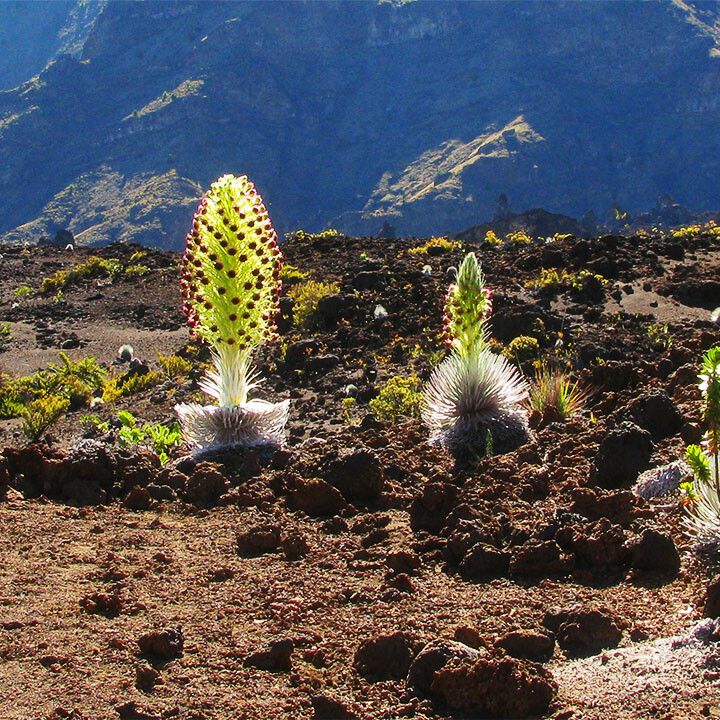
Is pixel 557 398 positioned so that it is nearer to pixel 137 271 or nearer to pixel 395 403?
pixel 395 403

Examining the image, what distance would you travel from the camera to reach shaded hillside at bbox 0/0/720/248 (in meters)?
106

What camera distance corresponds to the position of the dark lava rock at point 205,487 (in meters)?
4.79

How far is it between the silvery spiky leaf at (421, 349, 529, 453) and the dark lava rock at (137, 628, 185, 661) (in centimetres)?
277

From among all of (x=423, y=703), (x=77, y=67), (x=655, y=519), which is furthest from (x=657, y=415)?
(x=77, y=67)

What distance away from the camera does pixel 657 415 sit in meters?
5.05

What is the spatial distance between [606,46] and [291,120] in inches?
1705

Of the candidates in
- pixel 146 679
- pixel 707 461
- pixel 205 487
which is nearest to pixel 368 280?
pixel 205 487

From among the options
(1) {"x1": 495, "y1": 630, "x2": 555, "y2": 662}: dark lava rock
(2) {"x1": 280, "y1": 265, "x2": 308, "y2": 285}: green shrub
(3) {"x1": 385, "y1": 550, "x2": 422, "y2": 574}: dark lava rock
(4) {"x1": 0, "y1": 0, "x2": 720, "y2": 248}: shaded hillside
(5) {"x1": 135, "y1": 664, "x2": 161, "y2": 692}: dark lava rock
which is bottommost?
(5) {"x1": 135, "y1": 664, "x2": 161, "y2": 692}: dark lava rock

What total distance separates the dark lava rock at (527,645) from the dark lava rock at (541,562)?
651 mm

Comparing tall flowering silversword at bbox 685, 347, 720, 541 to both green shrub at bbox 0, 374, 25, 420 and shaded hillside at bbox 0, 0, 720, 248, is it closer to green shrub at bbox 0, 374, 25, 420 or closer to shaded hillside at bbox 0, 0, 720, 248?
green shrub at bbox 0, 374, 25, 420

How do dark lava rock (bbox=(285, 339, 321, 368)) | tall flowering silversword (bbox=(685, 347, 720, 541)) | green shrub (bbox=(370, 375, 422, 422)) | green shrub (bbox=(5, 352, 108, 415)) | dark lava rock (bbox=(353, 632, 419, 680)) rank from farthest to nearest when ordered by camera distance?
green shrub (bbox=(5, 352, 108, 415)) < dark lava rock (bbox=(285, 339, 321, 368)) < green shrub (bbox=(370, 375, 422, 422)) < tall flowering silversword (bbox=(685, 347, 720, 541)) < dark lava rock (bbox=(353, 632, 419, 680))

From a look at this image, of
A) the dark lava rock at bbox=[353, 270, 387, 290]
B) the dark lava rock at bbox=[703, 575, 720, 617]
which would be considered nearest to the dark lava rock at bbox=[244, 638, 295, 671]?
the dark lava rock at bbox=[703, 575, 720, 617]

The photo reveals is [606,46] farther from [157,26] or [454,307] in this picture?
[454,307]

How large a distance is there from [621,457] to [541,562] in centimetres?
112
